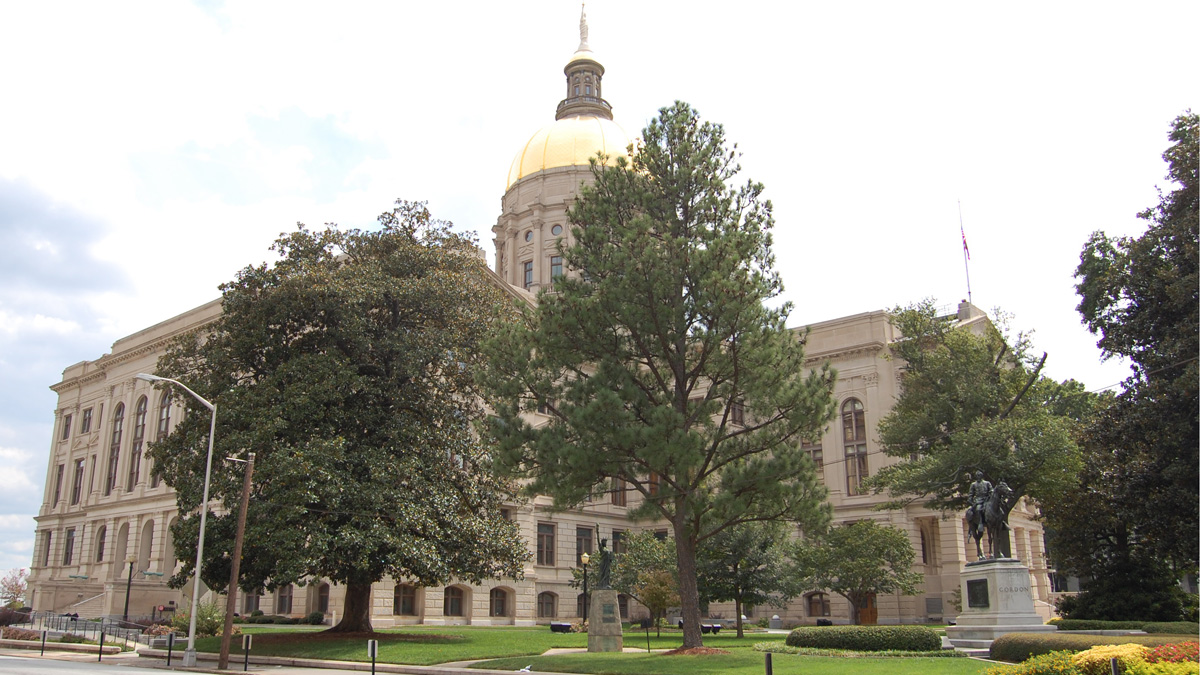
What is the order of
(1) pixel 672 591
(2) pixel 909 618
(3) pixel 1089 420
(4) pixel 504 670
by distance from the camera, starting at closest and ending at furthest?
(4) pixel 504 670 < (3) pixel 1089 420 < (1) pixel 672 591 < (2) pixel 909 618

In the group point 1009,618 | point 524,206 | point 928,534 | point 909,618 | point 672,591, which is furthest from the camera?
point 524,206

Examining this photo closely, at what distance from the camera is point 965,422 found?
41.1 meters

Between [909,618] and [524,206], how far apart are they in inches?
1729

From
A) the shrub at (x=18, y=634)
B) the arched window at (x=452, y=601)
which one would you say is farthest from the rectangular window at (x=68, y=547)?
the arched window at (x=452, y=601)

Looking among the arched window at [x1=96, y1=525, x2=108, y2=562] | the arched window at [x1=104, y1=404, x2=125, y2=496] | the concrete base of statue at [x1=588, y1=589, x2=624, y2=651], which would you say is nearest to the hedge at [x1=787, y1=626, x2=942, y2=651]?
the concrete base of statue at [x1=588, y1=589, x2=624, y2=651]

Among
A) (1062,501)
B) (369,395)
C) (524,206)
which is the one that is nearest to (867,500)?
(1062,501)

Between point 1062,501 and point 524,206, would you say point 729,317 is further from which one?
point 524,206

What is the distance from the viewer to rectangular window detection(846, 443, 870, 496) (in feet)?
174

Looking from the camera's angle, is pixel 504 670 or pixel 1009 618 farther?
pixel 1009 618

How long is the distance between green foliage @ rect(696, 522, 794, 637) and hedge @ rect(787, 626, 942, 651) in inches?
324

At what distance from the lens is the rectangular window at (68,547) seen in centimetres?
6322

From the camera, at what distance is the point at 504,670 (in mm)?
21953

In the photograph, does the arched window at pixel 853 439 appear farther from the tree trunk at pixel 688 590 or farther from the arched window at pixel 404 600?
the tree trunk at pixel 688 590

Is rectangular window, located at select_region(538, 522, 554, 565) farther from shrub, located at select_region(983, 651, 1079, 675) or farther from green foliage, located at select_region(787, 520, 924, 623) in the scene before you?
shrub, located at select_region(983, 651, 1079, 675)
